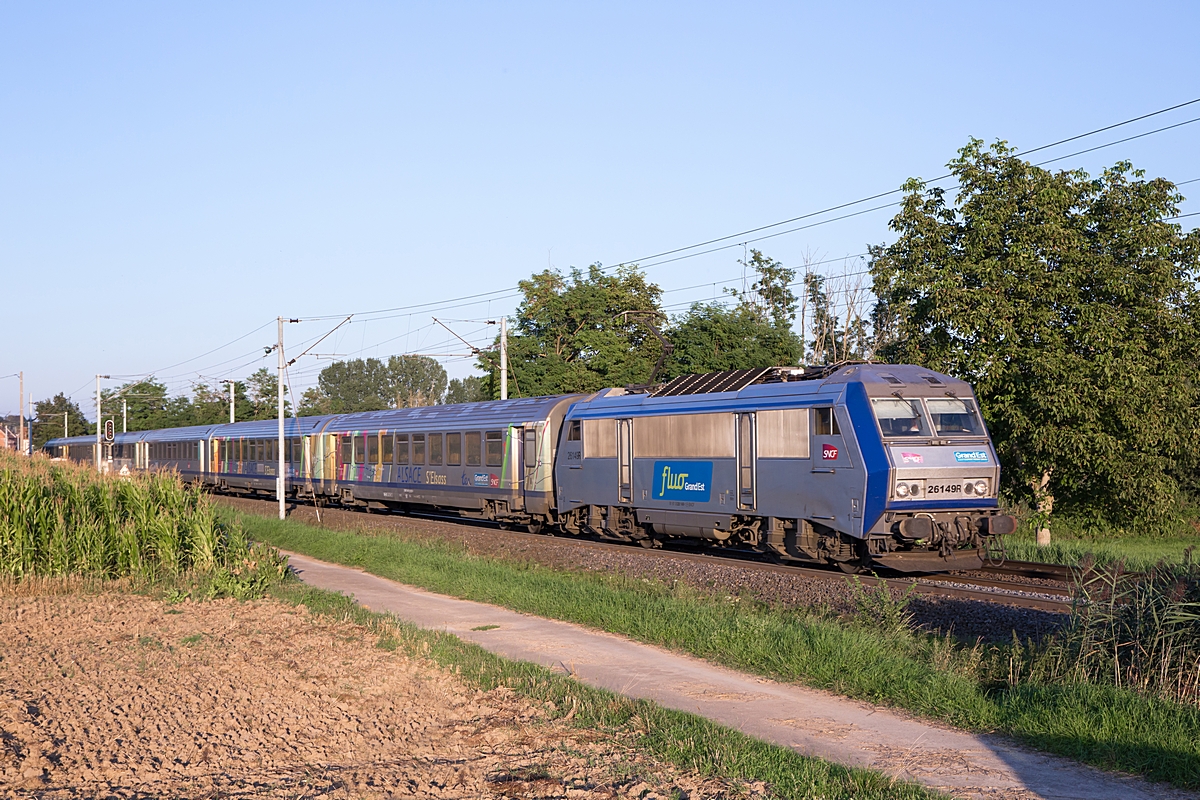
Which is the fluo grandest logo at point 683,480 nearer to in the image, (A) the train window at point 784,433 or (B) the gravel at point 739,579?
(B) the gravel at point 739,579

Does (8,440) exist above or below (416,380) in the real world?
below

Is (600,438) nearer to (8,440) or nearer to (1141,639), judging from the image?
(1141,639)

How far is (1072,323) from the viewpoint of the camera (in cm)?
2142

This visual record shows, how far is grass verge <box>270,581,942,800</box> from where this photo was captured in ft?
22.0

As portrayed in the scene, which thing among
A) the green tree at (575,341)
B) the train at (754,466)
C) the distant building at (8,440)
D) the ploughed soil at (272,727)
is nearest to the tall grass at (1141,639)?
the ploughed soil at (272,727)

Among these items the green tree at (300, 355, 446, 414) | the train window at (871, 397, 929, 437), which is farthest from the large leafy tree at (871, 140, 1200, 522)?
the green tree at (300, 355, 446, 414)

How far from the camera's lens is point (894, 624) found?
1170 cm

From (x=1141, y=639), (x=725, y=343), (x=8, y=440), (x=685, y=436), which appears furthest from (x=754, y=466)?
(x=8, y=440)

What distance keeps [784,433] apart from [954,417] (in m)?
2.65

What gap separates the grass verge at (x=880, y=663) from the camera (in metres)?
7.61

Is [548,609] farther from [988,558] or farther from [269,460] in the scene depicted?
[269,460]

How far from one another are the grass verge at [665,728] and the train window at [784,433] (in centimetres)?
744

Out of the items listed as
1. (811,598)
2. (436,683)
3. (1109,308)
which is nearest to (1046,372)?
(1109,308)

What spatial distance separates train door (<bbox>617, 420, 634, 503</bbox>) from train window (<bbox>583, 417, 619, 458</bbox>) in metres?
Result: 0.22
